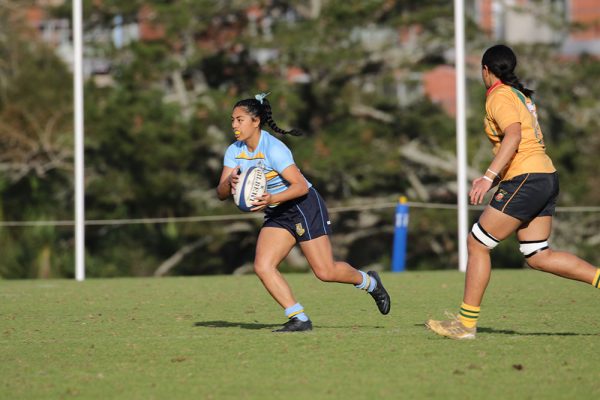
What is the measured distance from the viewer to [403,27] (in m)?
28.5

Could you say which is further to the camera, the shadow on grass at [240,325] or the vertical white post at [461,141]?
the vertical white post at [461,141]

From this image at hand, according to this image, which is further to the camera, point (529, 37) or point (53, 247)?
point (529, 37)

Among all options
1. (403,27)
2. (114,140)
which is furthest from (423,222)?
(114,140)

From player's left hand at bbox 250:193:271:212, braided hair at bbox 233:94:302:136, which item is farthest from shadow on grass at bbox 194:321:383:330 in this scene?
braided hair at bbox 233:94:302:136

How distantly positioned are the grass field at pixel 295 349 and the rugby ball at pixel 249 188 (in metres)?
1.00

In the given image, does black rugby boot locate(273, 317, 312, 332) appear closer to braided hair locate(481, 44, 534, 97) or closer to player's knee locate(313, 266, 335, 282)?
player's knee locate(313, 266, 335, 282)

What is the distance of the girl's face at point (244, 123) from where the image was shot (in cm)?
936

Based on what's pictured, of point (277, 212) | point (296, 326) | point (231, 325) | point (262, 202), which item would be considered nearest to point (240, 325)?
point (231, 325)

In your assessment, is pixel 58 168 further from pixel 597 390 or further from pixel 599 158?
pixel 597 390

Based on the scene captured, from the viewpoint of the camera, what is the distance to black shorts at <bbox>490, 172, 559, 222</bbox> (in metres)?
8.63

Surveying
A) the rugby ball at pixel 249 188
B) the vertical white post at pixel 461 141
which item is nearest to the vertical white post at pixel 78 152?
the vertical white post at pixel 461 141

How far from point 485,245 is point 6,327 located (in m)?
4.19

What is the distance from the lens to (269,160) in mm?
9336

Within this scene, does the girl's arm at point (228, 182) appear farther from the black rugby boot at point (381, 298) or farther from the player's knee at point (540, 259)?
the player's knee at point (540, 259)
